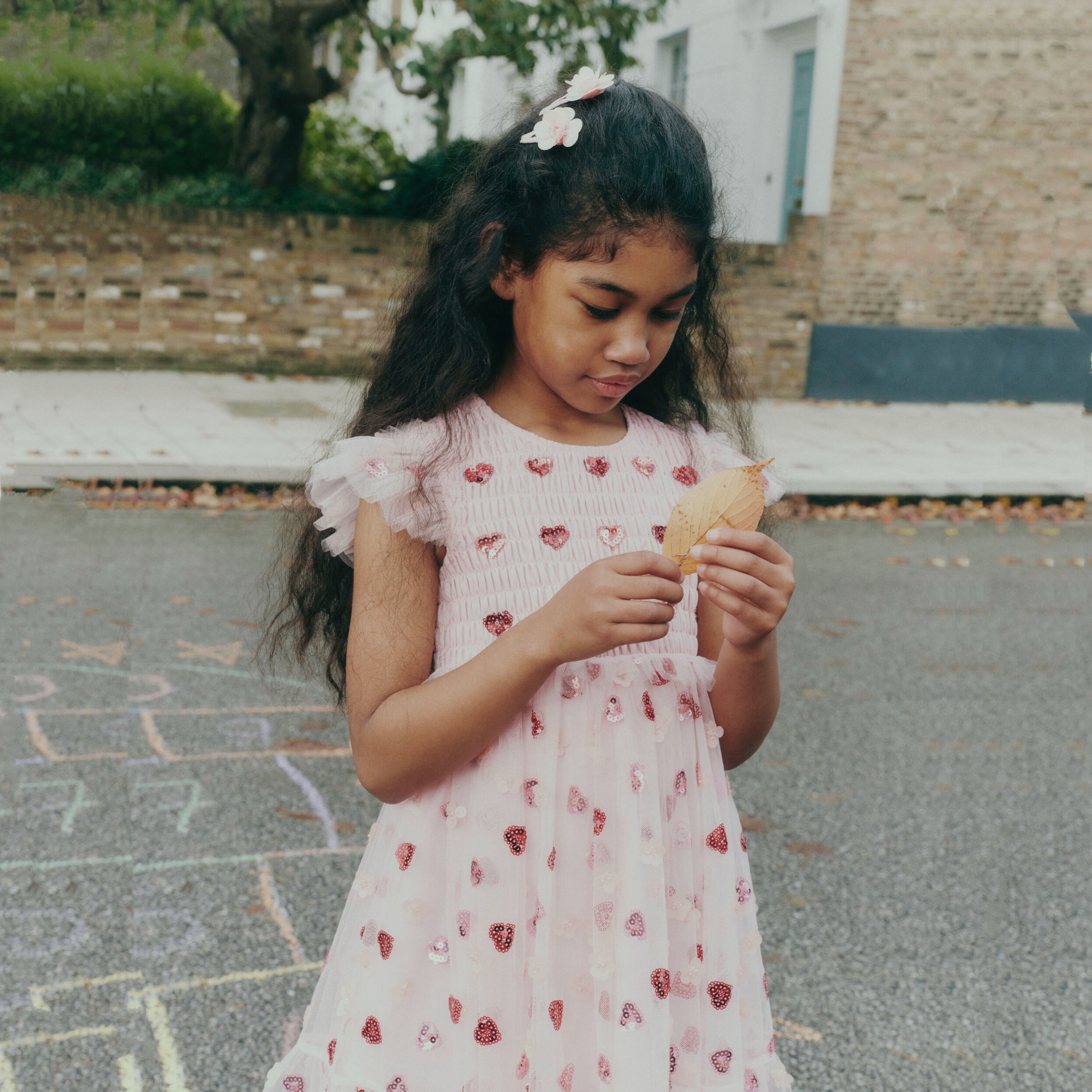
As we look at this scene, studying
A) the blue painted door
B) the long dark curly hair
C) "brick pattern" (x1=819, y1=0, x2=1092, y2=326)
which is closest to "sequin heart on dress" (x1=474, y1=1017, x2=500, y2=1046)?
the long dark curly hair

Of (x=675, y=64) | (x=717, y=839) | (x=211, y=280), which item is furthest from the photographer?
(x=675, y=64)

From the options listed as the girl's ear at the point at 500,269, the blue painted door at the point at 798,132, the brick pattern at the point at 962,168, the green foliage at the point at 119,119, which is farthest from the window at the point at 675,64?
the girl's ear at the point at 500,269

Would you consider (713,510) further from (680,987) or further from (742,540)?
(680,987)

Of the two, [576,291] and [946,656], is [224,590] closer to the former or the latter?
[946,656]

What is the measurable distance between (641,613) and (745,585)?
12 cm

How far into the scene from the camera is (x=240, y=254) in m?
10.5

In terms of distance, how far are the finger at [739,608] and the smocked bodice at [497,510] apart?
150 mm

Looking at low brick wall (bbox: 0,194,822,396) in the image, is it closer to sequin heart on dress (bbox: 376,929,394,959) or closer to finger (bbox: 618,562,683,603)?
sequin heart on dress (bbox: 376,929,394,959)

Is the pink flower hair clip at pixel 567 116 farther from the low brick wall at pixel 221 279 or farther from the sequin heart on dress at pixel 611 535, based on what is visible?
the low brick wall at pixel 221 279

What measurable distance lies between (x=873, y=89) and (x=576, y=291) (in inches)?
430

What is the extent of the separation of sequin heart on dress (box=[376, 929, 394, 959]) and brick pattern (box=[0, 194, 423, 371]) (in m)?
8.85

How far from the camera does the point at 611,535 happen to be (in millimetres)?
1427

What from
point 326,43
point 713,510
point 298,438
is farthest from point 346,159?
point 713,510

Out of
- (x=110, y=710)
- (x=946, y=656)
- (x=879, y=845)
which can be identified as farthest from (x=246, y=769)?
(x=946, y=656)
